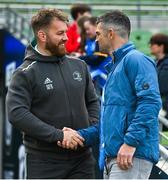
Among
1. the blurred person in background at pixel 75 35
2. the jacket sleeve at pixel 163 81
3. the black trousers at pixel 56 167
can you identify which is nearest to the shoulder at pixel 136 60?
the black trousers at pixel 56 167

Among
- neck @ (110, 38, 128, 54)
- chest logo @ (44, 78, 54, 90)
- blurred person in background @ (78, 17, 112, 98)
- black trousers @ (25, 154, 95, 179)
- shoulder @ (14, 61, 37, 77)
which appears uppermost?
neck @ (110, 38, 128, 54)

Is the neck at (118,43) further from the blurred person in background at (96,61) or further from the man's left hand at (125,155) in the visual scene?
the blurred person in background at (96,61)

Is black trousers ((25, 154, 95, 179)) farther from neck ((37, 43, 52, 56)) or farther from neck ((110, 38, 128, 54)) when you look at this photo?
neck ((110, 38, 128, 54))

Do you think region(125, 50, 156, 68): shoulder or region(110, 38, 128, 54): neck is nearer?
region(125, 50, 156, 68): shoulder

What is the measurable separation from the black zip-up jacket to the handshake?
0.12 ft

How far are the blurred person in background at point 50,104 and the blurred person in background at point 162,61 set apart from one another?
7.13 ft

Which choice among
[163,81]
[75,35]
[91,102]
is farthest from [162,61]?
[91,102]

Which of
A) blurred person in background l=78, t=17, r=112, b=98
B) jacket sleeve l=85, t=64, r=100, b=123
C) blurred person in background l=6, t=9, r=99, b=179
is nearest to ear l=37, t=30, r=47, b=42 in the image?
blurred person in background l=6, t=9, r=99, b=179

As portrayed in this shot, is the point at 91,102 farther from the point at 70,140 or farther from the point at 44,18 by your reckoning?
the point at 44,18

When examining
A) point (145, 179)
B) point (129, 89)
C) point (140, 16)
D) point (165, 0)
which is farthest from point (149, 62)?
point (165, 0)

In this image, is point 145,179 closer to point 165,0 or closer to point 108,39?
point 108,39

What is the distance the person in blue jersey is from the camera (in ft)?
14.2

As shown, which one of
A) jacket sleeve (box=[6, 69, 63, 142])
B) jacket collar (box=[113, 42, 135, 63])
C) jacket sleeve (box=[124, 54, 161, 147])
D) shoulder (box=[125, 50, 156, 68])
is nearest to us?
jacket sleeve (box=[124, 54, 161, 147])

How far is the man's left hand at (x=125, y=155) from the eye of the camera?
14.3 feet
